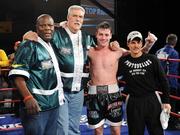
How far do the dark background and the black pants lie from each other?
520 cm

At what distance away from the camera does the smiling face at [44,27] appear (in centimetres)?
218

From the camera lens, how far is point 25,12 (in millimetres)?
7406

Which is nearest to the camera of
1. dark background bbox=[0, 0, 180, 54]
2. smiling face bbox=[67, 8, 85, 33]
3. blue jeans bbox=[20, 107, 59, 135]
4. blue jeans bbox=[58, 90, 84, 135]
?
blue jeans bbox=[20, 107, 59, 135]

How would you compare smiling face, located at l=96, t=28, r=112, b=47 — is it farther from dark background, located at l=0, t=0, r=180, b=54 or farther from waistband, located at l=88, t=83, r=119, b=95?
dark background, located at l=0, t=0, r=180, b=54

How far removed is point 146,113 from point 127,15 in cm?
593

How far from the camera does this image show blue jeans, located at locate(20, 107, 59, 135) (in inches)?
83.7

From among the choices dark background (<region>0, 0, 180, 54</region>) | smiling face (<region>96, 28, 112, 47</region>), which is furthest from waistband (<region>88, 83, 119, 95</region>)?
dark background (<region>0, 0, 180, 54</region>)

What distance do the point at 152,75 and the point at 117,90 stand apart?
0.39 m

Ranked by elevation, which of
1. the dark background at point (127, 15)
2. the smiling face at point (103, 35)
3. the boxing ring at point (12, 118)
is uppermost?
the dark background at point (127, 15)

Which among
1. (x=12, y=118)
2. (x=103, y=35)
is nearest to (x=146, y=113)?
(x=103, y=35)

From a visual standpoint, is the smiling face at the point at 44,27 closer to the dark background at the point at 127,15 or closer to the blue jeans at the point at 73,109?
the blue jeans at the point at 73,109

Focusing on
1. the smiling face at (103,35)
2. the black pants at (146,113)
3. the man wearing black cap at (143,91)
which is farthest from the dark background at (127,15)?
the black pants at (146,113)

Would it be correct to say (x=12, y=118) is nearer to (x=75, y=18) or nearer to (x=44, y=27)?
(x=75, y=18)

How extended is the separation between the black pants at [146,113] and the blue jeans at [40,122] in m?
0.70
